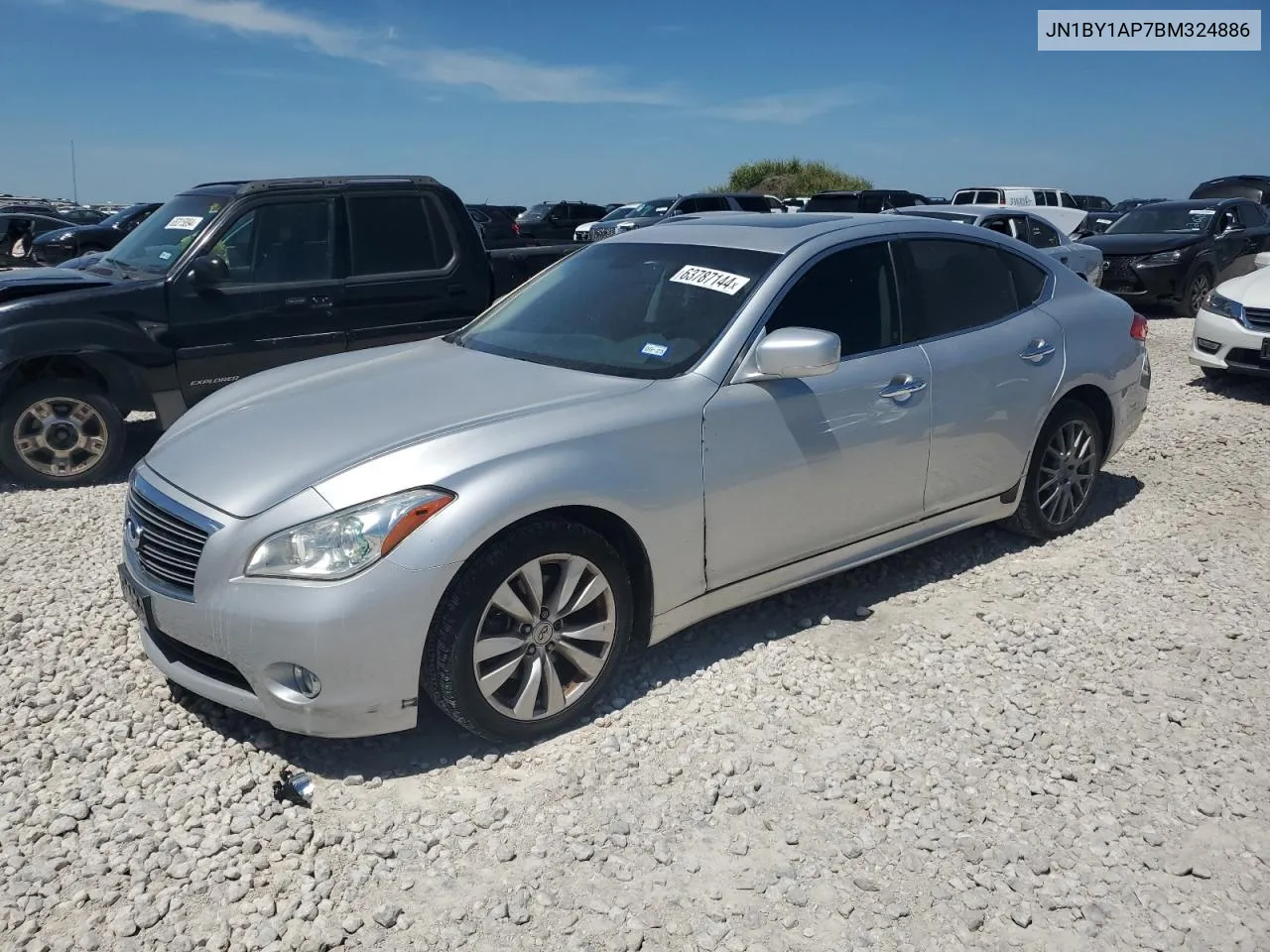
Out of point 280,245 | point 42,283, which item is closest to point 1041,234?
point 280,245

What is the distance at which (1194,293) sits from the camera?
1419 cm

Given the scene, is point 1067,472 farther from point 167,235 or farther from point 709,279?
point 167,235

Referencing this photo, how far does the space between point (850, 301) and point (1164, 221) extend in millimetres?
13016

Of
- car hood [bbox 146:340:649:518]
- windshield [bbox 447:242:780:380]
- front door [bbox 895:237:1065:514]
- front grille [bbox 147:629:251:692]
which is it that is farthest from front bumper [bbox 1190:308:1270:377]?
front grille [bbox 147:629:251:692]

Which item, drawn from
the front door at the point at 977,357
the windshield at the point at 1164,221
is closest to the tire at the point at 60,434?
the front door at the point at 977,357

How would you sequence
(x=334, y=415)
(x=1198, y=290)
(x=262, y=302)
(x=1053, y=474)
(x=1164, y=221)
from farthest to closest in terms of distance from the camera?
(x=1164, y=221), (x=1198, y=290), (x=262, y=302), (x=1053, y=474), (x=334, y=415)

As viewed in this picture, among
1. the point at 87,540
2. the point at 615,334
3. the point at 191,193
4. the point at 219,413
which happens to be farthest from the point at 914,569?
the point at 191,193

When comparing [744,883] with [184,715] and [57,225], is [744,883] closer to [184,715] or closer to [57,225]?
[184,715]

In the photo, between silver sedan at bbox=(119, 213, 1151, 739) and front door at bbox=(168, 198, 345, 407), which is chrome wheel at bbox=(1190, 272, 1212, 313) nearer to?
silver sedan at bbox=(119, 213, 1151, 739)

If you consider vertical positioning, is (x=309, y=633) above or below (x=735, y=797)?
above

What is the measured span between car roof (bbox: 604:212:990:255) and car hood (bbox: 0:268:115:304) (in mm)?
3714

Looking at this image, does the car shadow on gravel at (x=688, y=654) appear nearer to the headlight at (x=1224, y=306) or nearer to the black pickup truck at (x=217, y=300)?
the black pickup truck at (x=217, y=300)

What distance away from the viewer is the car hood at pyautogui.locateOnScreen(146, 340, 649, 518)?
11.1ft

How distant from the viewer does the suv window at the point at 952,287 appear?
4.63m
